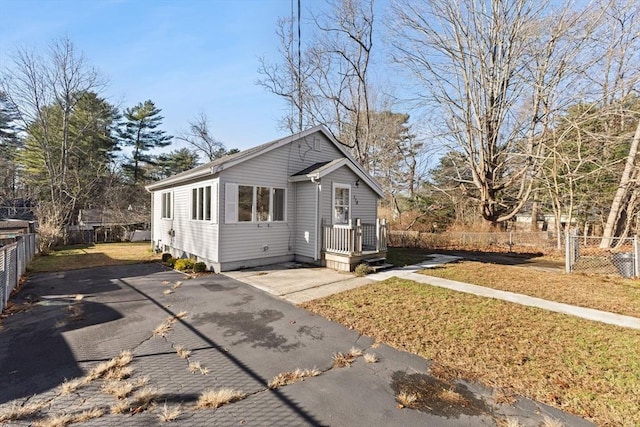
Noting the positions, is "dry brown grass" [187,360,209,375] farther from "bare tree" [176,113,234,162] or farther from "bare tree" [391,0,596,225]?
"bare tree" [176,113,234,162]

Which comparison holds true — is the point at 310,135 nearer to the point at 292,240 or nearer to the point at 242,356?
the point at 292,240

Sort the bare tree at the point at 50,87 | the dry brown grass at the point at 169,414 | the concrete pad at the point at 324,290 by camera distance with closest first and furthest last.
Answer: the dry brown grass at the point at 169,414, the concrete pad at the point at 324,290, the bare tree at the point at 50,87

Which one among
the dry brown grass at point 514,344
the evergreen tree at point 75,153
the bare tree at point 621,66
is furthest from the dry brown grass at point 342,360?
the evergreen tree at point 75,153

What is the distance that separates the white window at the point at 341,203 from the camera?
10.5 metres

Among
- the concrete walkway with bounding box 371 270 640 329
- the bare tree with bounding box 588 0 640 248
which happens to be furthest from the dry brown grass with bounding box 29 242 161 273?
the bare tree with bounding box 588 0 640 248

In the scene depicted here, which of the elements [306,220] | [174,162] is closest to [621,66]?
[306,220]

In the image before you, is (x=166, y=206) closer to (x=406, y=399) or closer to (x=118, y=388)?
(x=118, y=388)

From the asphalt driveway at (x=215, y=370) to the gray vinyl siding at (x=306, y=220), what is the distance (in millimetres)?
4048

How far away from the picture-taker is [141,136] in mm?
30047

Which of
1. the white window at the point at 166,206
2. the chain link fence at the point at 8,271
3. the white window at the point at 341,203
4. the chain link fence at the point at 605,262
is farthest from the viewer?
the white window at the point at 166,206

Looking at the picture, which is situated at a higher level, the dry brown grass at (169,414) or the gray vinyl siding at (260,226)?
the gray vinyl siding at (260,226)

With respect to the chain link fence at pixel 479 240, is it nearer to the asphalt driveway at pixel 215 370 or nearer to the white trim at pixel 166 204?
the white trim at pixel 166 204

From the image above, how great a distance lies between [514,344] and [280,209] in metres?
7.83

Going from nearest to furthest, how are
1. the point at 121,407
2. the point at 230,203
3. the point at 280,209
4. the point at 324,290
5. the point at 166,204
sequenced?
the point at 121,407 < the point at 324,290 < the point at 230,203 < the point at 280,209 < the point at 166,204
